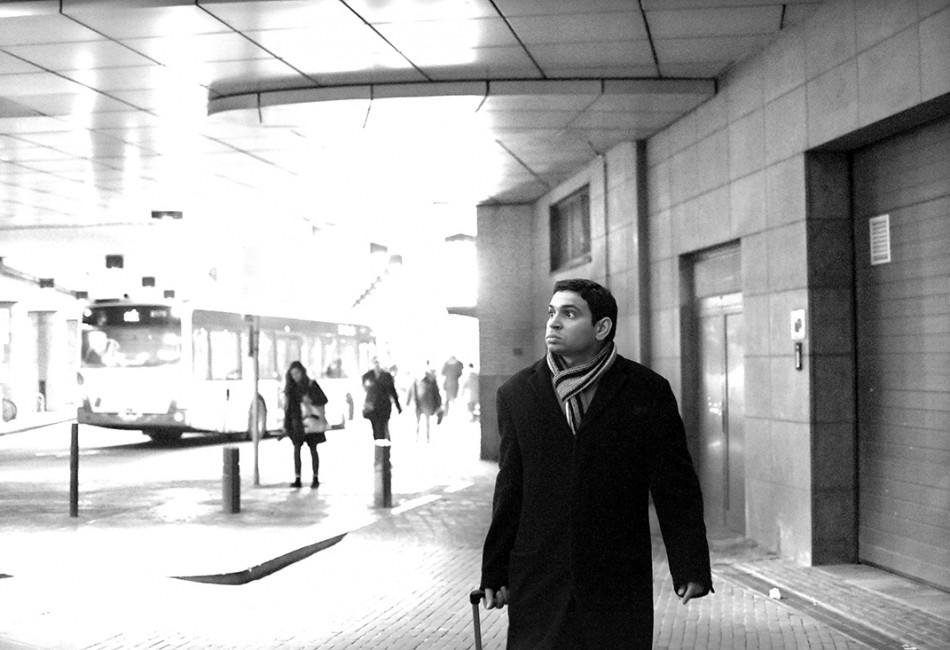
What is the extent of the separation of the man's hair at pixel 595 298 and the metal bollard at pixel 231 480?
10510 millimetres

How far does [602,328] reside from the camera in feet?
14.3

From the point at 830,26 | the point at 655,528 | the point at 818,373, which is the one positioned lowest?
the point at 655,528

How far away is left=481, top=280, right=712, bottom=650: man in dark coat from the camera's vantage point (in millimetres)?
4090

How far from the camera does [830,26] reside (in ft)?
32.4

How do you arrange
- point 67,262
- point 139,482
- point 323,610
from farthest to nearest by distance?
point 67,262, point 139,482, point 323,610

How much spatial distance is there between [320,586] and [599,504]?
6.35 metres

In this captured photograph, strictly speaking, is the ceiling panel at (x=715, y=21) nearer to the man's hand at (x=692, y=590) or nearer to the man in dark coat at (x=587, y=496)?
the man in dark coat at (x=587, y=496)

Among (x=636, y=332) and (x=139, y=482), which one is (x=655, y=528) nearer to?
(x=636, y=332)

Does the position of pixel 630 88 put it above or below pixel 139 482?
above

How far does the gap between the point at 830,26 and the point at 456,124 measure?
17.6 ft

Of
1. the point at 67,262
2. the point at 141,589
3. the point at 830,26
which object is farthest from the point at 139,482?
the point at 67,262

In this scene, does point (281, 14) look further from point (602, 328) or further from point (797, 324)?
point (602, 328)

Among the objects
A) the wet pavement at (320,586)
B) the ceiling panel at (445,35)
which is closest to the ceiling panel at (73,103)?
the ceiling panel at (445,35)

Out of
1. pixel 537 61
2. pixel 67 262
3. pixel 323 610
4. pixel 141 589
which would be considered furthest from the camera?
pixel 67 262
